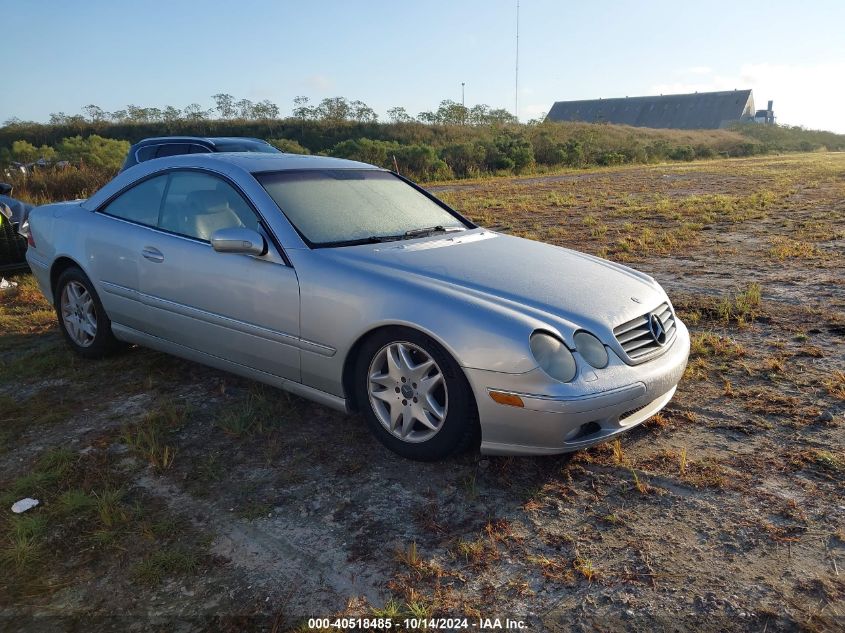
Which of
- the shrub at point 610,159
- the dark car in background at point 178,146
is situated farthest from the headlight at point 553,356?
the shrub at point 610,159

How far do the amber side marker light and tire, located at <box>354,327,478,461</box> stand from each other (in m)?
0.13

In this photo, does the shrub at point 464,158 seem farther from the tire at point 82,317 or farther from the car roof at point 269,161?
the tire at point 82,317

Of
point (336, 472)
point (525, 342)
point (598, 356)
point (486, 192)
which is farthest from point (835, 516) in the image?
point (486, 192)

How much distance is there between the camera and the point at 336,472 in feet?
10.4

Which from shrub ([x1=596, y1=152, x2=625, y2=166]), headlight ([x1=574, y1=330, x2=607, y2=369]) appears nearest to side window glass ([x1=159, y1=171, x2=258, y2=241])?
headlight ([x1=574, y1=330, x2=607, y2=369])

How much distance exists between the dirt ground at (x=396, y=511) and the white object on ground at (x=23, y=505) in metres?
0.05

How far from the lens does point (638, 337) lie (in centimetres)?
323

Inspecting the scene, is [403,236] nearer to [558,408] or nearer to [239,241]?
[239,241]

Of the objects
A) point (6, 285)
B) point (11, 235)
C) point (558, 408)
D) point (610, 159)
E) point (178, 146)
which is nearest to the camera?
point (558, 408)

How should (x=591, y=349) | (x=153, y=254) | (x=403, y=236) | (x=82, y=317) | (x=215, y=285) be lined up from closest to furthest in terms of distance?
1. (x=591, y=349)
2. (x=215, y=285)
3. (x=403, y=236)
4. (x=153, y=254)
5. (x=82, y=317)

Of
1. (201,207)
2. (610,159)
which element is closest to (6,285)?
(201,207)

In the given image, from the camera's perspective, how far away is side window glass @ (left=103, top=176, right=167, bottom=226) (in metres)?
4.18

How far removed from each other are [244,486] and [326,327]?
0.84 metres

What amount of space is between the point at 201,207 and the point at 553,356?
2.33 metres
